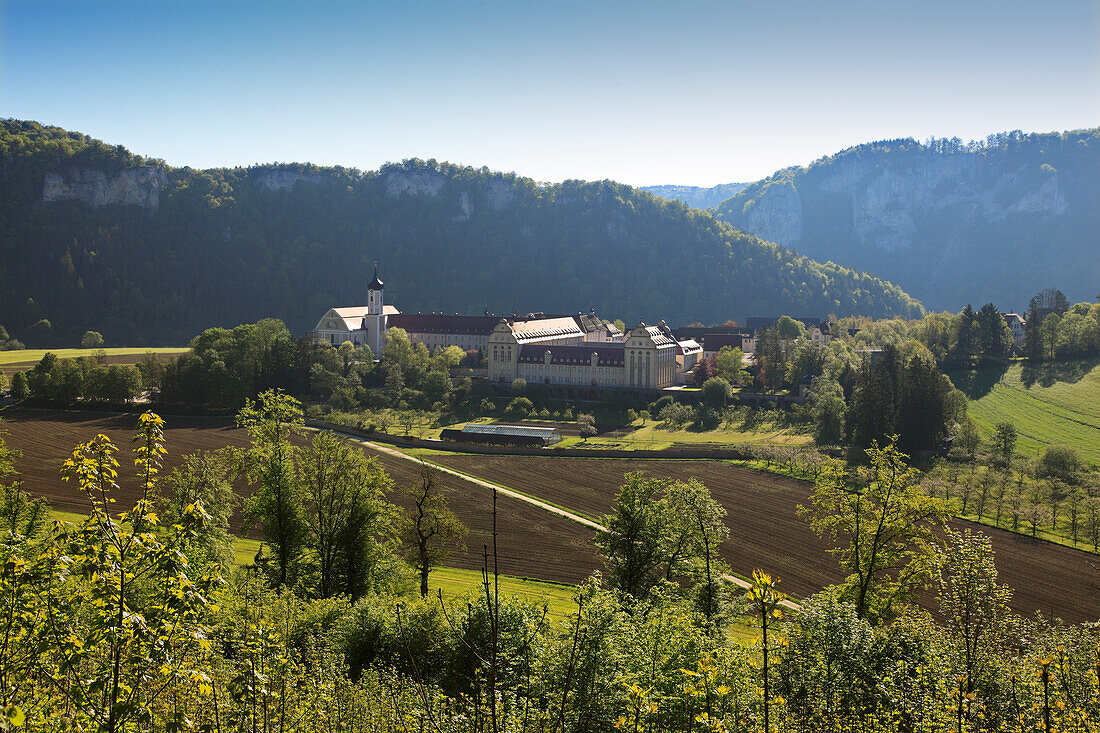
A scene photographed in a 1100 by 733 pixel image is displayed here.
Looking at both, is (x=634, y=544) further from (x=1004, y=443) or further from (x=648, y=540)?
(x=1004, y=443)

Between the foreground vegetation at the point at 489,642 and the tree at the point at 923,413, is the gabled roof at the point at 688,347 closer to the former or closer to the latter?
the tree at the point at 923,413

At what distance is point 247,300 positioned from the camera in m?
193

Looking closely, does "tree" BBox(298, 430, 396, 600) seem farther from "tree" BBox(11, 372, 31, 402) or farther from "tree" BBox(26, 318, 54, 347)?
"tree" BBox(26, 318, 54, 347)

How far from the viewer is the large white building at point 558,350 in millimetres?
97688

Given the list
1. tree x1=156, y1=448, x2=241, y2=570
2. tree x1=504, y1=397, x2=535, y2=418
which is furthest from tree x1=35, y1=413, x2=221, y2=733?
tree x1=504, y1=397, x2=535, y2=418

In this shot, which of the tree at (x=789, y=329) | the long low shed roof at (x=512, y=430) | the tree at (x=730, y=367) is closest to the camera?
the long low shed roof at (x=512, y=430)

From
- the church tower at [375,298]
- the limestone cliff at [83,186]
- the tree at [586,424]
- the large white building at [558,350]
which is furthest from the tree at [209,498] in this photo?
the limestone cliff at [83,186]

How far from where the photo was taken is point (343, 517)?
3641 cm

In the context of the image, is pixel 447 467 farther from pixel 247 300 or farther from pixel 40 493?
pixel 247 300

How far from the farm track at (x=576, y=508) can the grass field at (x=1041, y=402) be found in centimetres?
2496

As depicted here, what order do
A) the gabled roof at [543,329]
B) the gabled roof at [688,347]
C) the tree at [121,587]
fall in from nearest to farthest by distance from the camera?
the tree at [121,587], the gabled roof at [543,329], the gabled roof at [688,347]

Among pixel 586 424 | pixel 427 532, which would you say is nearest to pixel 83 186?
pixel 586 424

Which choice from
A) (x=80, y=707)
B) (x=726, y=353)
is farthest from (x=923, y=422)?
(x=80, y=707)

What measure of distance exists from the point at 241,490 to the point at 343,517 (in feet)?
83.8
